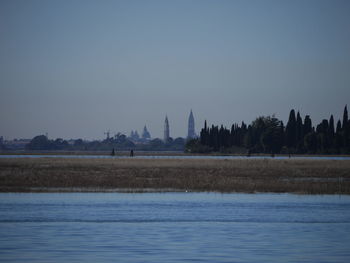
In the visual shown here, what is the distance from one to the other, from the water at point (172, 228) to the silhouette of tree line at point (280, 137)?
94324 millimetres

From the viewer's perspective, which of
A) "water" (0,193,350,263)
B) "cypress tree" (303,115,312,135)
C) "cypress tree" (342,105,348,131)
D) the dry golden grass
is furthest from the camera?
"cypress tree" (303,115,312,135)

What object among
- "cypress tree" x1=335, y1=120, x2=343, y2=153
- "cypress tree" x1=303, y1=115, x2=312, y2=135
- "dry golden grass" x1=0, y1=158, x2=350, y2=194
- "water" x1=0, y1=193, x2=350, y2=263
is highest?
"cypress tree" x1=303, y1=115, x2=312, y2=135

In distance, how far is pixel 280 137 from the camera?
14450 centimetres

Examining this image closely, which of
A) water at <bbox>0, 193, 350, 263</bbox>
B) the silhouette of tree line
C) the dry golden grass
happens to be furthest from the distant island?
water at <bbox>0, 193, 350, 263</bbox>

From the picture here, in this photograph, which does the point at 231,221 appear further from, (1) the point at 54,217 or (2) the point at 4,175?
(2) the point at 4,175

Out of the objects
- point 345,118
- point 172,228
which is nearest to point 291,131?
point 345,118

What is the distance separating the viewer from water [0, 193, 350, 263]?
22.4 metres

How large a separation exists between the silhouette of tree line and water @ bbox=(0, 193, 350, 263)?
94.3 meters

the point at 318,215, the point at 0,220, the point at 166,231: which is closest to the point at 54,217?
the point at 0,220

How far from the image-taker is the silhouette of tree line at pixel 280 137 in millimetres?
136375

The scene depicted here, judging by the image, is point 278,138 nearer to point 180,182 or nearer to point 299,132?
point 299,132

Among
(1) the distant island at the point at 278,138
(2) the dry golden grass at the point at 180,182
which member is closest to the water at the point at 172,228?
(2) the dry golden grass at the point at 180,182

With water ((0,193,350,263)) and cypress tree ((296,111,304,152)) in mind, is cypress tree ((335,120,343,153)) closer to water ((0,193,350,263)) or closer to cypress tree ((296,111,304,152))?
cypress tree ((296,111,304,152))

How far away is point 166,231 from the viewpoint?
1079 inches
